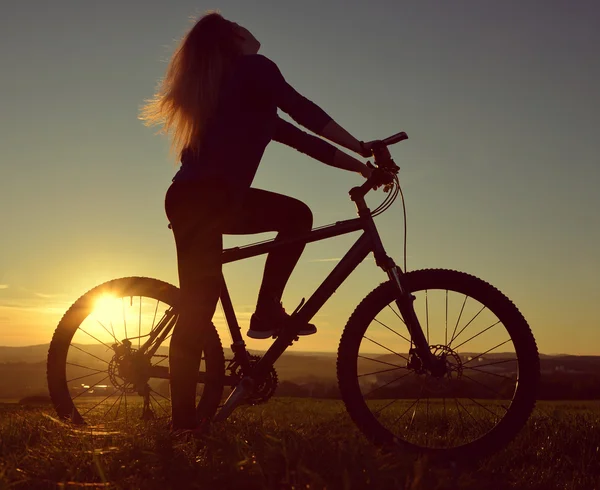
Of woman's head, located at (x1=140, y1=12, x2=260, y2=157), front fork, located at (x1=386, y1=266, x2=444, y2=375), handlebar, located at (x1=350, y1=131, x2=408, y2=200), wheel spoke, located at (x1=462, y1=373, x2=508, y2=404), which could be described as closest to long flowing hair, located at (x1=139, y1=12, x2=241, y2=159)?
woman's head, located at (x1=140, y1=12, x2=260, y2=157)

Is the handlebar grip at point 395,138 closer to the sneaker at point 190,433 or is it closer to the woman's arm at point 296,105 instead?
the woman's arm at point 296,105

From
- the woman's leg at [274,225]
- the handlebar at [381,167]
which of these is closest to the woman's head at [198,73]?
the woman's leg at [274,225]

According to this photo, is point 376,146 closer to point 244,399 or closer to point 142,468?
point 244,399

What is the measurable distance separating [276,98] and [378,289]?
5.15 feet

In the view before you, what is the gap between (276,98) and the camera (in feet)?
14.5

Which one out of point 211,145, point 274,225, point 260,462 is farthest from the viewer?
point 274,225

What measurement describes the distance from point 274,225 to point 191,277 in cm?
80

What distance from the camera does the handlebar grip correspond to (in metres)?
4.67

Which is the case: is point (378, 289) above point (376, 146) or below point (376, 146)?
below

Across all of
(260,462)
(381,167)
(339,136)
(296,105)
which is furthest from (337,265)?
(260,462)

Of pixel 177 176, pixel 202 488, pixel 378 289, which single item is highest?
pixel 177 176

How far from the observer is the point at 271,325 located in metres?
5.00

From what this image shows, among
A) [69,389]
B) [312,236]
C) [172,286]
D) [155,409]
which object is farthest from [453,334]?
[69,389]

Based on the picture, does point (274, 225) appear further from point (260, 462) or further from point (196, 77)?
point (260, 462)
